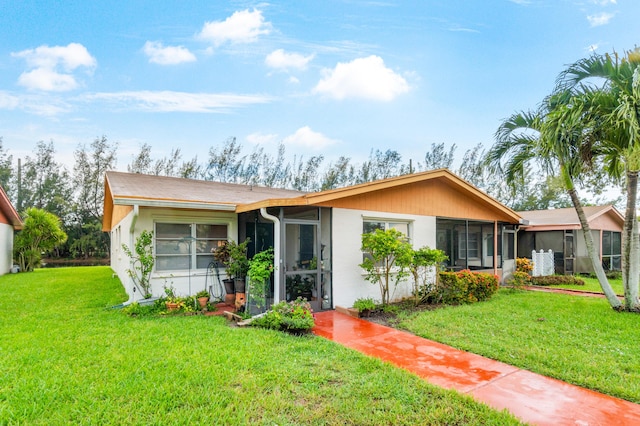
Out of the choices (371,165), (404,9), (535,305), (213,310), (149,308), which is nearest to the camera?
(149,308)

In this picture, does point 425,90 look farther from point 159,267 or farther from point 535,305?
point 159,267

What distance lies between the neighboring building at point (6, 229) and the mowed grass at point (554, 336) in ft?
64.2

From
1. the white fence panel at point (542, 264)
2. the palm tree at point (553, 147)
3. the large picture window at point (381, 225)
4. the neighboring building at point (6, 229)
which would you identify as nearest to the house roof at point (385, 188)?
the large picture window at point (381, 225)

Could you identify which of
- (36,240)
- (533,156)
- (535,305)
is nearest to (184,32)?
(533,156)

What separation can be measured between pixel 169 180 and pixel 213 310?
196 inches

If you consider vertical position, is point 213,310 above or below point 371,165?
below

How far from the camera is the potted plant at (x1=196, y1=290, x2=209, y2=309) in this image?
7668mm

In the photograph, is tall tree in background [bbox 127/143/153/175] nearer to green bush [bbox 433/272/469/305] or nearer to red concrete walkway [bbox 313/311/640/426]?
green bush [bbox 433/272/469/305]

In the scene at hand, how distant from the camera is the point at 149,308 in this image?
723 centimetres

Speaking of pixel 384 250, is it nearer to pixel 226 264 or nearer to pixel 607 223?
pixel 226 264

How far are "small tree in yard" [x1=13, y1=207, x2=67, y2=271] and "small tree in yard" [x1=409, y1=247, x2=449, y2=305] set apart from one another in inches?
781

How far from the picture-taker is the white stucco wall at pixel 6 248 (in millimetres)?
16844

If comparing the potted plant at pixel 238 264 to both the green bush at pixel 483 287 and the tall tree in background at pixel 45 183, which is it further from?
the tall tree in background at pixel 45 183

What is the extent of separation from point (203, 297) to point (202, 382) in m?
4.31
